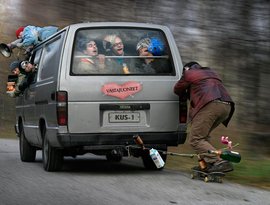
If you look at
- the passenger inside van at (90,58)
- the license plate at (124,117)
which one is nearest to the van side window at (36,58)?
the passenger inside van at (90,58)

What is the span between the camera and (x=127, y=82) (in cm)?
833

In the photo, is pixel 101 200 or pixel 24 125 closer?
pixel 101 200

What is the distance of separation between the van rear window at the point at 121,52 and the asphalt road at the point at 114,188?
156 cm

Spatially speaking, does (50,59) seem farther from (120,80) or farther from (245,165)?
(245,165)

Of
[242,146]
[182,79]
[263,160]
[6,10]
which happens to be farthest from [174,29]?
[6,10]

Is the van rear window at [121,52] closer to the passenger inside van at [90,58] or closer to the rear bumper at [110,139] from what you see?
the passenger inside van at [90,58]

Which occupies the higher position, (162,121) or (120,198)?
(162,121)

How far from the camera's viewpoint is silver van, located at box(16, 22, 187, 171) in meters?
8.17

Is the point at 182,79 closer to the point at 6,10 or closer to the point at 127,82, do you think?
the point at 127,82

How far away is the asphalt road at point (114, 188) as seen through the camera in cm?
661

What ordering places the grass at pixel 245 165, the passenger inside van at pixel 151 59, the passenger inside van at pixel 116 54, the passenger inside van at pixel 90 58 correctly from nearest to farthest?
the grass at pixel 245 165 < the passenger inside van at pixel 90 58 < the passenger inside van at pixel 116 54 < the passenger inside van at pixel 151 59

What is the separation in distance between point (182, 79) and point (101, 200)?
243 cm

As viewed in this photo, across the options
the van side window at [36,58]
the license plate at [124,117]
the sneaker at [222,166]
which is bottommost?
the sneaker at [222,166]

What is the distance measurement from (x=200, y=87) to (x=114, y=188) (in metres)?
1.95
